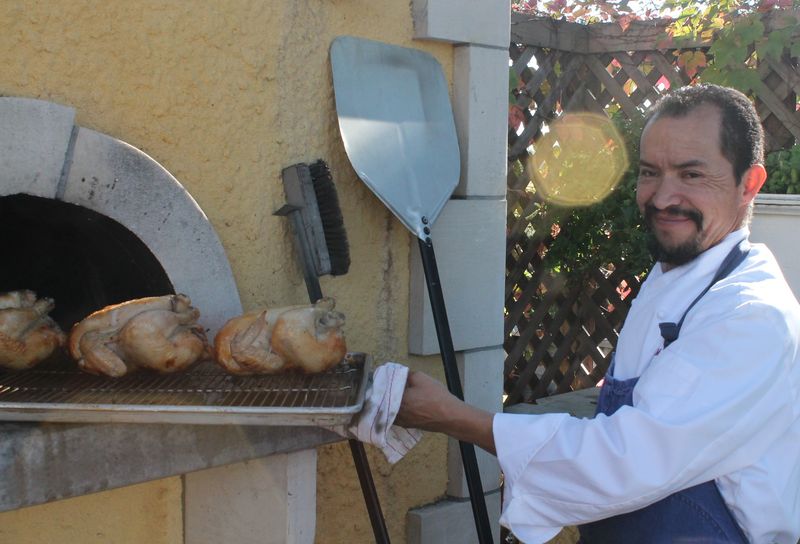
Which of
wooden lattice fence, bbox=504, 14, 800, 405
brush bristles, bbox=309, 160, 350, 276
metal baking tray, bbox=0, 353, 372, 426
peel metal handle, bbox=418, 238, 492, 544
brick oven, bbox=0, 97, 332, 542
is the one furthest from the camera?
wooden lattice fence, bbox=504, 14, 800, 405

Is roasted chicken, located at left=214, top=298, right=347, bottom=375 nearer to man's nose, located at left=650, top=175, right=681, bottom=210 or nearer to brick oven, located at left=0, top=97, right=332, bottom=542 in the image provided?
brick oven, located at left=0, top=97, right=332, bottom=542

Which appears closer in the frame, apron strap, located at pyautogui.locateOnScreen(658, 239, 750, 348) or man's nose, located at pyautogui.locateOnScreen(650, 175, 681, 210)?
apron strap, located at pyautogui.locateOnScreen(658, 239, 750, 348)

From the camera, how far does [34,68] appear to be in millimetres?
2377

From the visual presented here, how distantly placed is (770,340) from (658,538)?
0.53 meters

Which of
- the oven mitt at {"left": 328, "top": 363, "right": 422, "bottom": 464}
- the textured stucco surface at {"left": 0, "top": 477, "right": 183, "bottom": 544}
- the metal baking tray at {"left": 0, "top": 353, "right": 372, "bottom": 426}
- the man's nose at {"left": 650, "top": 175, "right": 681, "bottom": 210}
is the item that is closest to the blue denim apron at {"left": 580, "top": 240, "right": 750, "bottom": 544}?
the man's nose at {"left": 650, "top": 175, "right": 681, "bottom": 210}

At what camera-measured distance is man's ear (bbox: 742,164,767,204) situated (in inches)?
92.7

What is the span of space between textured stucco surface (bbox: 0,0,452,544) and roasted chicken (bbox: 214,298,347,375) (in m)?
0.64

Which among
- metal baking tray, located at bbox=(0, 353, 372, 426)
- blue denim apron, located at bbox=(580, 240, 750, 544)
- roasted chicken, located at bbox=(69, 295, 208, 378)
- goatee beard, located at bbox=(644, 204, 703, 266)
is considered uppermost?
goatee beard, located at bbox=(644, 204, 703, 266)

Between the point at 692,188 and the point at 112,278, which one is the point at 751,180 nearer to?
the point at 692,188

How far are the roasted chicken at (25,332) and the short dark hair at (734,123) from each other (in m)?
1.68

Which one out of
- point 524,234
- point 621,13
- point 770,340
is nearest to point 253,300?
point 770,340

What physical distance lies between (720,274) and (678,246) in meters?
0.14

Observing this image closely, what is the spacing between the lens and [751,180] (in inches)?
93.4

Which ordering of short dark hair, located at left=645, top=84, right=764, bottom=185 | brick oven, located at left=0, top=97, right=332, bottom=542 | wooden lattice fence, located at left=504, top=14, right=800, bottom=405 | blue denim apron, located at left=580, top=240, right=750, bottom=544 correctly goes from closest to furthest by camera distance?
brick oven, located at left=0, top=97, right=332, bottom=542 → blue denim apron, located at left=580, top=240, right=750, bottom=544 → short dark hair, located at left=645, top=84, right=764, bottom=185 → wooden lattice fence, located at left=504, top=14, right=800, bottom=405
